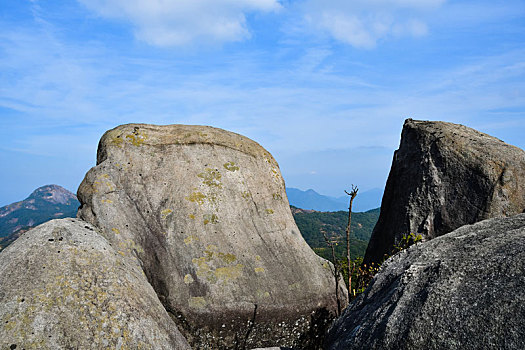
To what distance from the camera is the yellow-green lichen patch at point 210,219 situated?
367 inches

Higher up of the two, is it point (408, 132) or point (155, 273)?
point (408, 132)

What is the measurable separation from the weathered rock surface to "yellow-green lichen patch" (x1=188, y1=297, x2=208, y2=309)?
2.27 ft

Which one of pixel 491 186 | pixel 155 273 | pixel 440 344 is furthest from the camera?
pixel 491 186

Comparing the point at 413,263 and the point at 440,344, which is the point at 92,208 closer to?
the point at 413,263

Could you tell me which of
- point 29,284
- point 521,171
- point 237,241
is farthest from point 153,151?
point 521,171

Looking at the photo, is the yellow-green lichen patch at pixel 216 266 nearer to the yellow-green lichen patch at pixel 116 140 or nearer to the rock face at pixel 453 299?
the rock face at pixel 453 299

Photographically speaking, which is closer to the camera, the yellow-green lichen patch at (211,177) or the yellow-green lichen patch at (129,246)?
the yellow-green lichen patch at (129,246)

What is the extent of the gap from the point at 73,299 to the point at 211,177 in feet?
14.5

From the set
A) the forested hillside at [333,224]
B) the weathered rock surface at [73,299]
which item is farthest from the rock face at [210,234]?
the forested hillside at [333,224]

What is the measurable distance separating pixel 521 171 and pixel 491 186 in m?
0.98

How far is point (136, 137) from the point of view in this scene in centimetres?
1012

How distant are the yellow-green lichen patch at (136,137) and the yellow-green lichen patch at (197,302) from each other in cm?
417

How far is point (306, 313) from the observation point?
30.1 feet

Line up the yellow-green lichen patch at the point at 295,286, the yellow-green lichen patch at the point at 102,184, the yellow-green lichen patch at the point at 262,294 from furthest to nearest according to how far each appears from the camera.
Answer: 1. the yellow-green lichen patch at the point at 295,286
2. the yellow-green lichen patch at the point at 102,184
3. the yellow-green lichen patch at the point at 262,294
